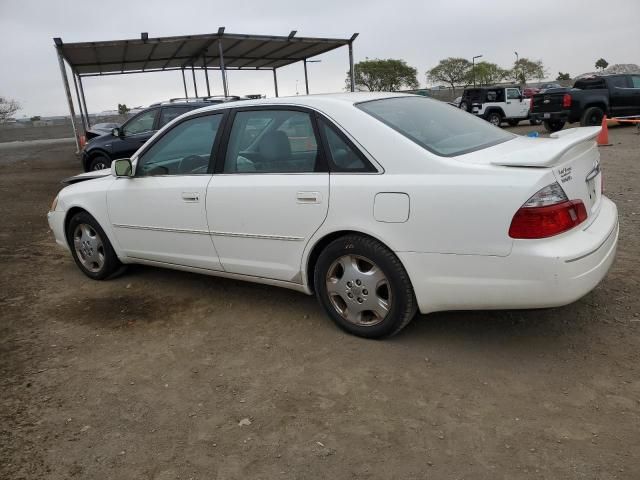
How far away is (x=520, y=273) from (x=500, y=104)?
21056 mm

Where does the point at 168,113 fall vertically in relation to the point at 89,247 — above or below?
above

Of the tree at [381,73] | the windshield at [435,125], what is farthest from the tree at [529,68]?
the windshield at [435,125]

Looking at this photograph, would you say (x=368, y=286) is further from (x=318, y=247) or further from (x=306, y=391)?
(x=306, y=391)

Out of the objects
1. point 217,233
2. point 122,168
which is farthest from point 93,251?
point 217,233

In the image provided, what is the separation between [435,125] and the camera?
344cm

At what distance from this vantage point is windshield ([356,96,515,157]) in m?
3.18

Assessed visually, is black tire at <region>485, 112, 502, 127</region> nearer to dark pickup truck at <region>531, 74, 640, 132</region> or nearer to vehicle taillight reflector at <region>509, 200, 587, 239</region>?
dark pickup truck at <region>531, 74, 640, 132</region>

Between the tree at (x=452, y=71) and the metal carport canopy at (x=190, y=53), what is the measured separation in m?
68.7

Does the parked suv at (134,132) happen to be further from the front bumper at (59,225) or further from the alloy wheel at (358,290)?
the alloy wheel at (358,290)

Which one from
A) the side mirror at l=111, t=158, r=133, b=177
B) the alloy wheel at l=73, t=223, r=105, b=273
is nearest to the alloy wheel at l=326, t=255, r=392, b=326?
the side mirror at l=111, t=158, r=133, b=177

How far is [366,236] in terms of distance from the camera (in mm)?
3170

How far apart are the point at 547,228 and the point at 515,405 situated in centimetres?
91

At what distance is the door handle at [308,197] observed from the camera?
328cm

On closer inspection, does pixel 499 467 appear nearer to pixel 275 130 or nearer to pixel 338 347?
pixel 338 347
